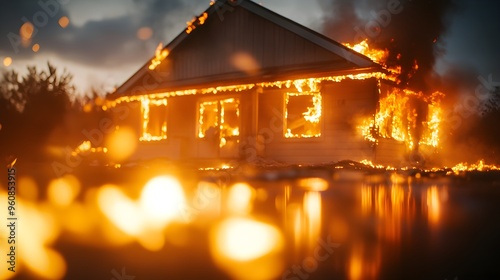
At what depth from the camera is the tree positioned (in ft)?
43.9

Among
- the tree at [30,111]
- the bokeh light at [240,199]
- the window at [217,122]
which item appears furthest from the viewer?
the window at [217,122]

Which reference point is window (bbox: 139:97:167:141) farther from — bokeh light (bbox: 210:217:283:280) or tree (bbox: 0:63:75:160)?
bokeh light (bbox: 210:217:283:280)

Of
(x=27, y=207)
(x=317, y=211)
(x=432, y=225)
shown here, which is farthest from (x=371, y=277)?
(x=27, y=207)

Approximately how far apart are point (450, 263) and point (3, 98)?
13861 mm

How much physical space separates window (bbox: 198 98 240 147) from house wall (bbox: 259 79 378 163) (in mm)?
2349

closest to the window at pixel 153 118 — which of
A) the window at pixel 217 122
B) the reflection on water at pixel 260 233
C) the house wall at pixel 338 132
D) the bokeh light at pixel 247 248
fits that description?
the window at pixel 217 122

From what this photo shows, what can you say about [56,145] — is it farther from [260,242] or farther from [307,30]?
[260,242]

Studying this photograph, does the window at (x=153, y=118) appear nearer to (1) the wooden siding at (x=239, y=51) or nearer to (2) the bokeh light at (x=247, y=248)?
(1) the wooden siding at (x=239, y=51)

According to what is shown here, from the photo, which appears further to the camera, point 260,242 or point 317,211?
point 317,211

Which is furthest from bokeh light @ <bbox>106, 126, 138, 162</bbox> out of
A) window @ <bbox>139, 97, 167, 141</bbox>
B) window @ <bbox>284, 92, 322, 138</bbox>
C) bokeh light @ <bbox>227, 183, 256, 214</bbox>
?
bokeh light @ <bbox>227, 183, 256, 214</bbox>

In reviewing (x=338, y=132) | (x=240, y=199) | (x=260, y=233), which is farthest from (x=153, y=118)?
(x=260, y=233)

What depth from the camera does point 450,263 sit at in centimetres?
251

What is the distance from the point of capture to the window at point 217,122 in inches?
680

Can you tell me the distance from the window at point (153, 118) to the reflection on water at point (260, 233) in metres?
14.2
